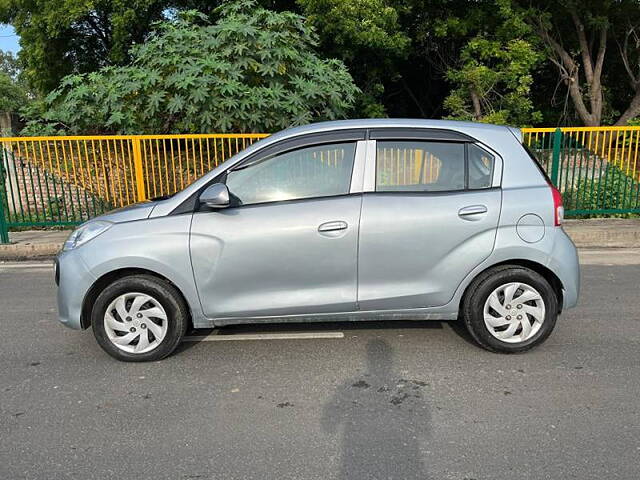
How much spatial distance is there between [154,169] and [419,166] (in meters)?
5.79

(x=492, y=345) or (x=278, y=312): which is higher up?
(x=278, y=312)

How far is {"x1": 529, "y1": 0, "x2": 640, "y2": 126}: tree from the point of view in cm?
1266

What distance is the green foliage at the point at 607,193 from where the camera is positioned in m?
8.56

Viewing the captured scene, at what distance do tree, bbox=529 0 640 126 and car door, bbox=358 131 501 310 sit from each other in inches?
413

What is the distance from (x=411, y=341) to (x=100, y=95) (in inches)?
342

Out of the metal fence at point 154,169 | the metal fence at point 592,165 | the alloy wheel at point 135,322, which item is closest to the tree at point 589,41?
the metal fence at point 592,165

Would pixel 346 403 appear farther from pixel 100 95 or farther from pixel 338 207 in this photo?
pixel 100 95

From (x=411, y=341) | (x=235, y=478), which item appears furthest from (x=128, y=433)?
(x=411, y=341)

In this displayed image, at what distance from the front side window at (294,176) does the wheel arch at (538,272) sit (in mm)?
1184

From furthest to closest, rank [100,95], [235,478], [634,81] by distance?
1. [634,81]
2. [100,95]
3. [235,478]

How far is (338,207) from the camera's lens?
376cm

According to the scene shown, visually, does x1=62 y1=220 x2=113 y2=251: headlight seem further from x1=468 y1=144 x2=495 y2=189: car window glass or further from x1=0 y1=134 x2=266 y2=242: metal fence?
x1=0 y1=134 x2=266 y2=242: metal fence

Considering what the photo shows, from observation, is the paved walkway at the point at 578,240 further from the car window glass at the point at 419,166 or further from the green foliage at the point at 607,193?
the car window glass at the point at 419,166

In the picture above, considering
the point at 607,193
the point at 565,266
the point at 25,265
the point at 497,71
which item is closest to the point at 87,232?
the point at 565,266
